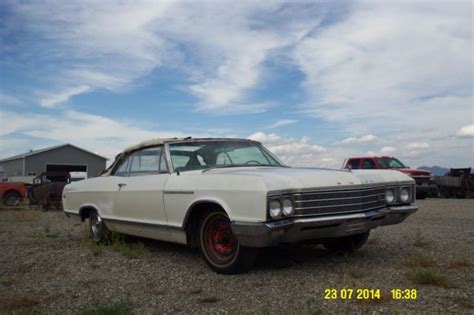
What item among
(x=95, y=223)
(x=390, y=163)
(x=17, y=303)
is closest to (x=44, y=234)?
(x=95, y=223)

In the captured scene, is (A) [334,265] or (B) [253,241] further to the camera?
(A) [334,265]

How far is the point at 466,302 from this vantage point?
356 centimetres

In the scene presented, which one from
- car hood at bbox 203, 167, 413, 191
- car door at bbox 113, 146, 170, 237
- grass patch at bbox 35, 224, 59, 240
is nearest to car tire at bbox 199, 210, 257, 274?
car hood at bbox 203, 167, 413, 191

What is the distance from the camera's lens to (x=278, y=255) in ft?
18.3

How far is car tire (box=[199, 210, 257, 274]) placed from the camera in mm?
4574

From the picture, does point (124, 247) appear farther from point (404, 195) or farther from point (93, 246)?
point (404, 195)

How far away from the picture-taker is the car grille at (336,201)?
14.1 feet

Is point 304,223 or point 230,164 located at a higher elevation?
point 230,164

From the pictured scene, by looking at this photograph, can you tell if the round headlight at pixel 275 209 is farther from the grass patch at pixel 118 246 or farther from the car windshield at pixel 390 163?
the car windshield at pixel 390 163

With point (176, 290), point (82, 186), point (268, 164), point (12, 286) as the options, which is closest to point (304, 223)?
point (176, 290)

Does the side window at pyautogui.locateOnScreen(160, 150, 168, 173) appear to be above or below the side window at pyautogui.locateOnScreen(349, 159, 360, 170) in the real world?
below

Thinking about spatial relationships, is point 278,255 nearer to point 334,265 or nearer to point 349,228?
point 334,265

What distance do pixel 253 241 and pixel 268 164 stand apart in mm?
1881

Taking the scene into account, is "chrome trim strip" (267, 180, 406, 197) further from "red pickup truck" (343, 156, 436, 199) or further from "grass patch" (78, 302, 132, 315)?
"red pickup truck" (343, 156, 436, 199)
